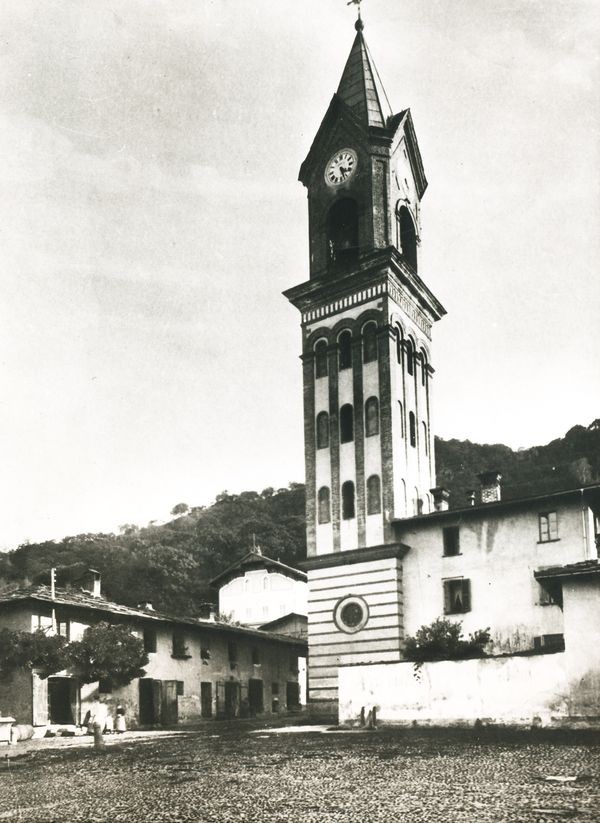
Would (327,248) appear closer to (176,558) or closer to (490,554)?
(490,554)

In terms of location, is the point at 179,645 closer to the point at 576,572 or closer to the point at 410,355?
the point at 410,355

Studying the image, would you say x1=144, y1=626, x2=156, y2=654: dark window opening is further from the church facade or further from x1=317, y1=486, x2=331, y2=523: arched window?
x1=317, y1=486, x2=331, y2=523: arched window

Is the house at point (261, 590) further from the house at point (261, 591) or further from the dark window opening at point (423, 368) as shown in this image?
the dark window opening at point (423, 368)

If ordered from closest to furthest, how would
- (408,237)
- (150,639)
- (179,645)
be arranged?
(150,639) → (179,645) → (408,237)

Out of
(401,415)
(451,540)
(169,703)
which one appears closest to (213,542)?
(169,703)

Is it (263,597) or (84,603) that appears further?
(263,597)

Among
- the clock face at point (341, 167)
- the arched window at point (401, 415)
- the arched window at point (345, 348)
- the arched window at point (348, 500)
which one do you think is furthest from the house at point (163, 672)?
the clock face at point (341, 167)

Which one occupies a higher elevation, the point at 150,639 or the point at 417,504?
the point at 417,504
